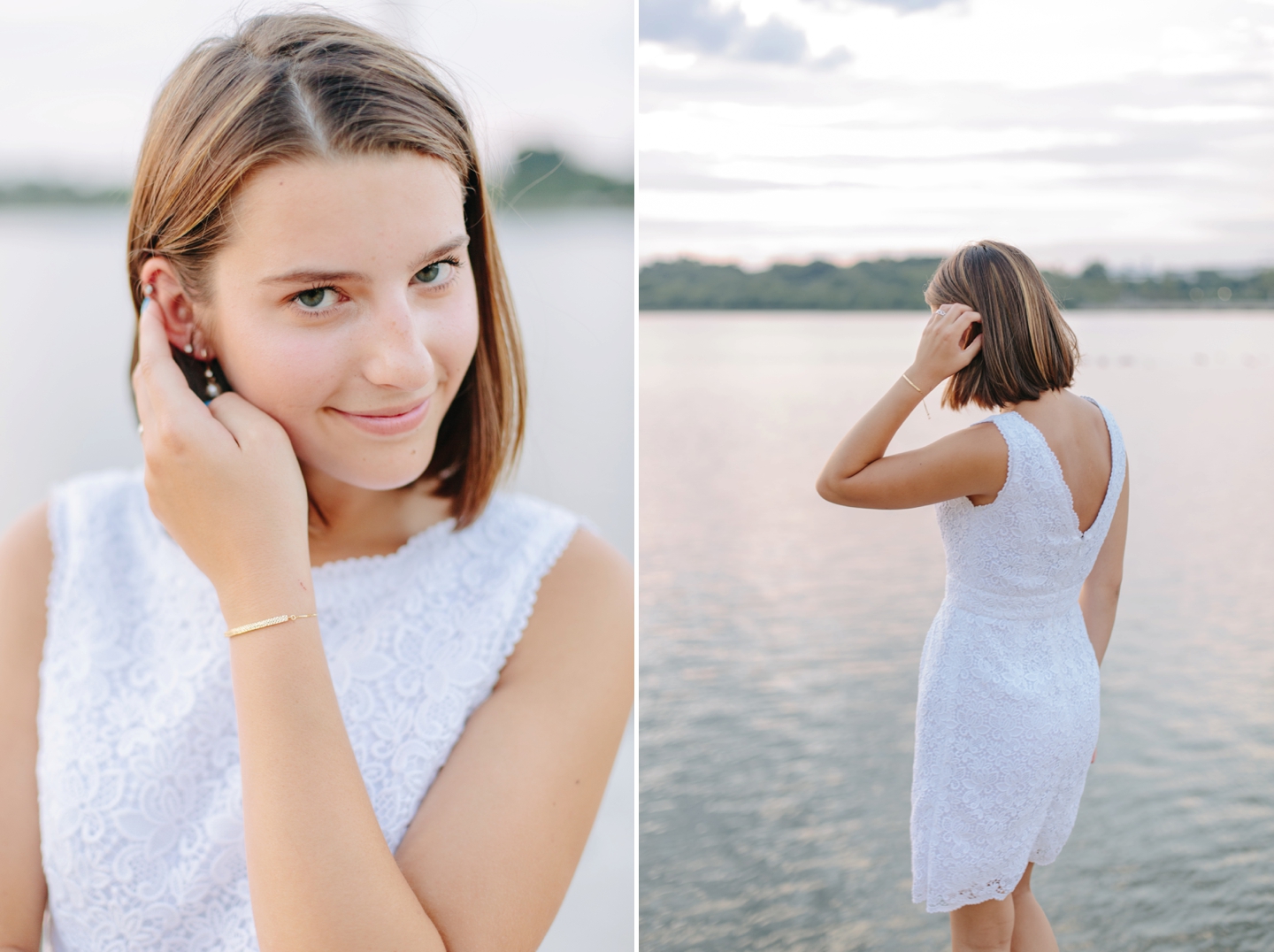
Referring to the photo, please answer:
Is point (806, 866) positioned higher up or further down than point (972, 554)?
further down

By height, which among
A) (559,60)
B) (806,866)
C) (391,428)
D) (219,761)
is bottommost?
(806,866)

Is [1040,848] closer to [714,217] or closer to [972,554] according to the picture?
[972,554]

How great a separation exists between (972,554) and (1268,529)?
11.2 feet

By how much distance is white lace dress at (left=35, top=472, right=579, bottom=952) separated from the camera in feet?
3.32

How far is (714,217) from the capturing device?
258 cm

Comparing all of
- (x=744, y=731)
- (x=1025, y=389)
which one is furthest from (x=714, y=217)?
(x=744, y=731)

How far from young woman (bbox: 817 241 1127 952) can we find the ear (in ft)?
2.69

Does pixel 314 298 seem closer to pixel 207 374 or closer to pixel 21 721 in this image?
pixel 207 374

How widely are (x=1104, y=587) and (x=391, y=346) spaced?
114cm

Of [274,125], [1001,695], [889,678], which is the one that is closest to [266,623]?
[274,125]

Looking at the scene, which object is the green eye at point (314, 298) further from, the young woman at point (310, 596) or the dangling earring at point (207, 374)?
the dangling earring at point (207, 374)

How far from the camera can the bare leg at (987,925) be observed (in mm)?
1512

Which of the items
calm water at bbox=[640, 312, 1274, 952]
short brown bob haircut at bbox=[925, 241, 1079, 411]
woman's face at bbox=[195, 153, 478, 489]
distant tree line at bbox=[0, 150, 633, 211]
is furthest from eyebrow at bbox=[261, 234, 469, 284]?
calm water at bbox=[640, 312, 1274, 952]

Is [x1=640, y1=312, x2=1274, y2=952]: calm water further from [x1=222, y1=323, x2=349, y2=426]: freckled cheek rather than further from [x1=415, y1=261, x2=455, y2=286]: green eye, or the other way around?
[x1=222, y1=323, x2=349, y2=426]: freckled cheek
